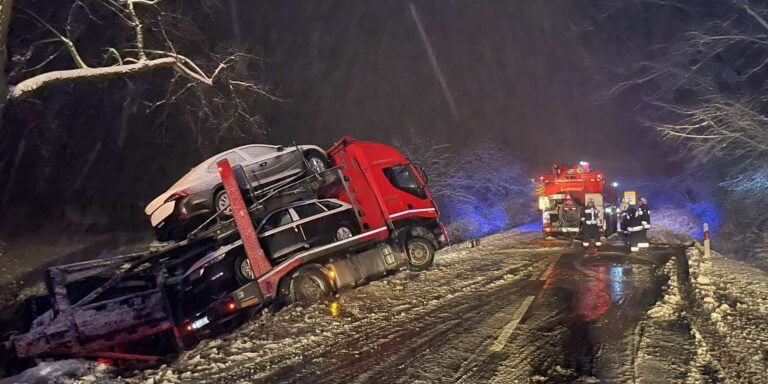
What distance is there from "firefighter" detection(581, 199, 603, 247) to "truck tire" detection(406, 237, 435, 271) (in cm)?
556

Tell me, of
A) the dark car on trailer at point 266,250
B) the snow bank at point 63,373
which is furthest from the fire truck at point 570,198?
the snow bank at point 63,373

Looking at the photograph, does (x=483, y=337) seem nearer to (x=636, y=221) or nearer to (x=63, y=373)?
(x=63, y=373)

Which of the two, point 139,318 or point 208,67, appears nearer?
point 139,318

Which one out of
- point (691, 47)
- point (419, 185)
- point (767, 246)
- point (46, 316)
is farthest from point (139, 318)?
point (767, 246)

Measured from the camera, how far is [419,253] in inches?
458

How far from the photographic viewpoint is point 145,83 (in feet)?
61.6

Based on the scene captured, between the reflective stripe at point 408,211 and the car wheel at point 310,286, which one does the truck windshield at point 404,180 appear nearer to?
the reflective stripe at point 408,211

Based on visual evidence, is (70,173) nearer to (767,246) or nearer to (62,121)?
(62,121)

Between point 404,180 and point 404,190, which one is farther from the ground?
point 404,180

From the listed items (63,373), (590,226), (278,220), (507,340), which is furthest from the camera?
(590,226)

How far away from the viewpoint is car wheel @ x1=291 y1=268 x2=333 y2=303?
31.3 feet

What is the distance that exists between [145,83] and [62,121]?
389cm

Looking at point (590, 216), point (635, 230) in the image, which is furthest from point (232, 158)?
point (635, 230)

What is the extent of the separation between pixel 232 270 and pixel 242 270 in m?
0.19
